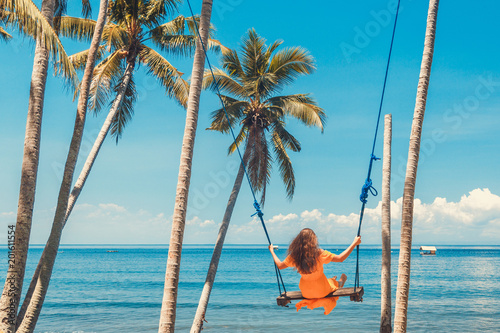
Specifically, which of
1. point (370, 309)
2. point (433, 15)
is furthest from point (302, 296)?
point (370, 309)

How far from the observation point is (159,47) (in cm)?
1369

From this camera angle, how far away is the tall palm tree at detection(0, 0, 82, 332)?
632cm

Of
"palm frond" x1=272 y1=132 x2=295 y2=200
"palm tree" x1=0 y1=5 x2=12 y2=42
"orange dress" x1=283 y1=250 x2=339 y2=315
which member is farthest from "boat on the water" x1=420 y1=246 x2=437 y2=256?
"orange dress" x1=283 y1=250 x2=339 y2=315

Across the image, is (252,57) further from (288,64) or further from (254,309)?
(254,309)

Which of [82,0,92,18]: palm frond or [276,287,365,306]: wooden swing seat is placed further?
[82,0,92,18]: palm frond

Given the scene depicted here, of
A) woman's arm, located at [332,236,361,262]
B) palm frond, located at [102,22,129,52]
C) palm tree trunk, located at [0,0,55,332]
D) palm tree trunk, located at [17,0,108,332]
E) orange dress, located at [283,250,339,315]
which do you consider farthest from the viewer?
palm frond, located at [102,22,129,52]

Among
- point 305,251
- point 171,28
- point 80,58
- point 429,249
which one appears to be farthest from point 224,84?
point 429,249

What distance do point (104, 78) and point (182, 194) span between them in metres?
7.80

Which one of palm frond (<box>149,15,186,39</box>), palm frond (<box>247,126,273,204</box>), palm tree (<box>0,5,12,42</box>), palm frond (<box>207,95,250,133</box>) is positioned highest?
palm frond (<box>149,15,186,39</box>)

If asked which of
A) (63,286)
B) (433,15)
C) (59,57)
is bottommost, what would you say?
→ (63,286)

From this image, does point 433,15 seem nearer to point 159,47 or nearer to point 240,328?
point 159,47

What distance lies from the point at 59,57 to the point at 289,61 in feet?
29.8

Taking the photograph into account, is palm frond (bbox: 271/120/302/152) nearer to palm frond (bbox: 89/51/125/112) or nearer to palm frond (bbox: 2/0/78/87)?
palm frond (bbox: 89/51/125/112)

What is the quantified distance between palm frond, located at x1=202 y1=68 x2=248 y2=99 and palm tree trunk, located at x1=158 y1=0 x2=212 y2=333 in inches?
275
